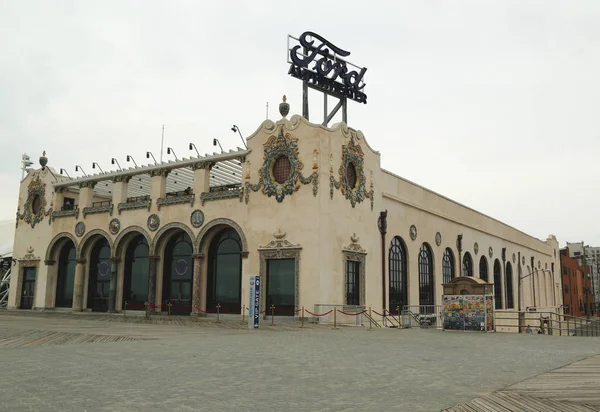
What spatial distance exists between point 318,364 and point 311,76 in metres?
23.7

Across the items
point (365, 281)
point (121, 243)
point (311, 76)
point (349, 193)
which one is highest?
point (311, 76)

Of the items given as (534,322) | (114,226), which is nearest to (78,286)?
(114,226)

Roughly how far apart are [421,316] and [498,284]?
66.7 feet

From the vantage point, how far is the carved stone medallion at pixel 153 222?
33806 millimetres

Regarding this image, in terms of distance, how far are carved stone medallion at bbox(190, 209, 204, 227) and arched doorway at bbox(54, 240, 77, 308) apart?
474 inches

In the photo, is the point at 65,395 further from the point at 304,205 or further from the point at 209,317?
the point at 209,317

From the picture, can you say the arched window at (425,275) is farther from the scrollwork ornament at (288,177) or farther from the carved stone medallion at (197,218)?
the carved stone medallion at (197,218)

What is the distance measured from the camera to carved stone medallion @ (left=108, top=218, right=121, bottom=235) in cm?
3569

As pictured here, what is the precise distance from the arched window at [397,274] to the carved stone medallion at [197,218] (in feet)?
39.6

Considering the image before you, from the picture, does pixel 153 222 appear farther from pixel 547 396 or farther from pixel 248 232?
pixel 547 396

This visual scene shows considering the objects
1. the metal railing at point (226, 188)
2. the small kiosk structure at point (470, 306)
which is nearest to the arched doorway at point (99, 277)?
the metal railing at point (226, 188)

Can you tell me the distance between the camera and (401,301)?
3531 centimetres

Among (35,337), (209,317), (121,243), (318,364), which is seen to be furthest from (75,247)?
(318,364)

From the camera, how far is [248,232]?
98.5 feet
